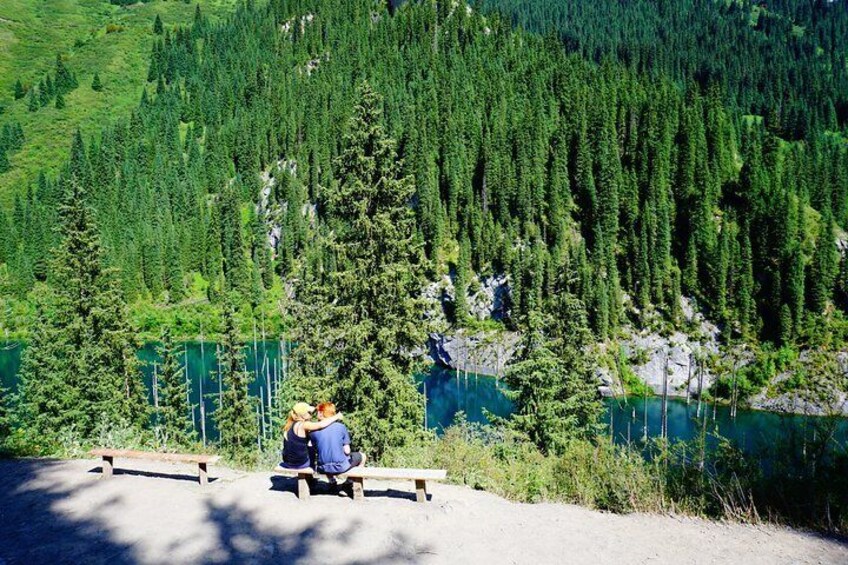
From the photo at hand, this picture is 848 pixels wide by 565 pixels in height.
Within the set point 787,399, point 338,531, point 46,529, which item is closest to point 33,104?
point 46,529

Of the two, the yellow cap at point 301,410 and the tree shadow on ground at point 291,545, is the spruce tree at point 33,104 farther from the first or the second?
the tree shadow on ground at point 291,545

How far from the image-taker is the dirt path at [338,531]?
6.62m

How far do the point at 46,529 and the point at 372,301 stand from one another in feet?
35.1

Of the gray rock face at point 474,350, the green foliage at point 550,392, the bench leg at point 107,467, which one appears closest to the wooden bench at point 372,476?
the bench leg at point 107,467

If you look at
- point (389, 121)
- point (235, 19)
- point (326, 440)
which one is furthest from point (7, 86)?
point (326, 440)

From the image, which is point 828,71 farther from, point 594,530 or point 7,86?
point 7,86

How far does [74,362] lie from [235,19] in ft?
598

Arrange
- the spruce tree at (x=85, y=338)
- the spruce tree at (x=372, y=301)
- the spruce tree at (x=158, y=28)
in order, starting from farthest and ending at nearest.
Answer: the spruce tree at (x=158, y=28), the spruce tree at (x=85, y=338), the spruce tree at (x=372, y=301)

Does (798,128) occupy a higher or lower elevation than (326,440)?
higher

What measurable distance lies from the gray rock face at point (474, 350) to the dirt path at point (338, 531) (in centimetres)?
7298

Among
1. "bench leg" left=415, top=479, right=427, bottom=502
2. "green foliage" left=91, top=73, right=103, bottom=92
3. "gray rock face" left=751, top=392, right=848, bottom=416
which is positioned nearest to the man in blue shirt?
"bench leg" left=415, top=479, right=427, bottom=502

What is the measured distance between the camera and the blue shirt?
27.9 feet

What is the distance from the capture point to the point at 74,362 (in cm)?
2694

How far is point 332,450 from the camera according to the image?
8.57 m
